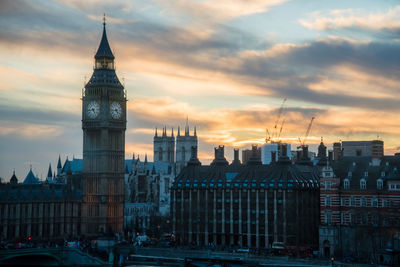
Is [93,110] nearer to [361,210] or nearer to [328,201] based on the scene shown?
[328,201]

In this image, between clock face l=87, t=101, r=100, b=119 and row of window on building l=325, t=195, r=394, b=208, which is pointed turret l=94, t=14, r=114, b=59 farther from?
row of window on building l=325, t=195, r=394, b=208

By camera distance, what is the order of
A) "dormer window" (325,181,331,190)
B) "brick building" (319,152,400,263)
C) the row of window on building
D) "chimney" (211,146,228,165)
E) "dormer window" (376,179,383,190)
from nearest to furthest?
"brick building" (319,152,400,263) → the row of window on building → "dormer window" (376,179,383,190) → "dormer window" (325,181,331,190) → "chimney" (211,146,228,165)

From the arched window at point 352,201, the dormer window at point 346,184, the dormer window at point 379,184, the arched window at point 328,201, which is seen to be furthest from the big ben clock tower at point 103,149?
the dormer window at point 379,184

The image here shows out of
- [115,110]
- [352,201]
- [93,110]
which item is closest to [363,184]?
[352,201]

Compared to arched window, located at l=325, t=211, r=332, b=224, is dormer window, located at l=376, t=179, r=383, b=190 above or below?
above

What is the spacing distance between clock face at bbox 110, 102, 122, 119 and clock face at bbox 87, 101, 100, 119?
333 cm

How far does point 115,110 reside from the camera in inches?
6516

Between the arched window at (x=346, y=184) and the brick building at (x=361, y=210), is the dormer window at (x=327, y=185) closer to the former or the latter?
the brick building at (x=361, y=210)

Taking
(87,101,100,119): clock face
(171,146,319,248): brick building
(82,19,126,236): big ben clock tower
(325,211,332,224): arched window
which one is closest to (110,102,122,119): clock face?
(82,19,126,236): big ben clock tower

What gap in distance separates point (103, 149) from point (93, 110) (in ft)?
31.9

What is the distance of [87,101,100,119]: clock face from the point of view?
164 meters

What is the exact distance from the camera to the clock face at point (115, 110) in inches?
6481

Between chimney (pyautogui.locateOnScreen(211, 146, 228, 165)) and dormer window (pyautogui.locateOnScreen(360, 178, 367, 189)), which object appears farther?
chimney (pyautogui.locateOnScreen(211, 146, 228, 165))

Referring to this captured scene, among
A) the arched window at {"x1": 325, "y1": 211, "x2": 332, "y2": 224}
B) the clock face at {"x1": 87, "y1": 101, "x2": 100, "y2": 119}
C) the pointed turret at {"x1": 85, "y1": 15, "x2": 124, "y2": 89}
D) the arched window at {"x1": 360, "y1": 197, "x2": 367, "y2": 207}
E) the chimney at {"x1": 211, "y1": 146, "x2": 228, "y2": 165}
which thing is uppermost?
the pointed turret at {"x1": 85, "y1": 15, "x2": 124, "y2": 89}
